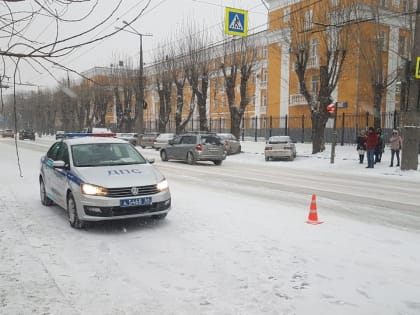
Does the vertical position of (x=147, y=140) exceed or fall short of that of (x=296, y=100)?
it falls short

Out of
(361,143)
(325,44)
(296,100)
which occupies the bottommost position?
(361,143)

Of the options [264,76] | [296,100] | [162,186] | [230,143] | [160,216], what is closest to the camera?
[162,186]

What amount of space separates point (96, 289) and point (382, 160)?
20.5m

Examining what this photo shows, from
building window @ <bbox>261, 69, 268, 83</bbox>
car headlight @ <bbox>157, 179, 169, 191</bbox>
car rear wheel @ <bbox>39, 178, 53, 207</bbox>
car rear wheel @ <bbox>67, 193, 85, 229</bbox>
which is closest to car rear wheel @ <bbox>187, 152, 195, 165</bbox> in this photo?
car rear wheel @ <bbox>39, 178, 53, 207</bbox>

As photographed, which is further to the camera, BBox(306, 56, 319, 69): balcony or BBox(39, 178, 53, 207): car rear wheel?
BBox(306, 56, 319, 69): balcony

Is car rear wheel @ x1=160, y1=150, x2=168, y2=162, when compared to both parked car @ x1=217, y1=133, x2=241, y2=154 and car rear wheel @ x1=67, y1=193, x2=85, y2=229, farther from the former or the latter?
car rear wheel @ x1=67, y1=193, x2=85, y2=229

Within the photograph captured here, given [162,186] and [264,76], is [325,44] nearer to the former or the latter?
[162,186]

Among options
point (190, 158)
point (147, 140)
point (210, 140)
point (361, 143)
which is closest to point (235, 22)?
point (210, 140)

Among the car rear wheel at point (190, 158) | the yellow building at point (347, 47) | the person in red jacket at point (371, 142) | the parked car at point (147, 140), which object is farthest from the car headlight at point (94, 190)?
the parked car at point (147, 140)

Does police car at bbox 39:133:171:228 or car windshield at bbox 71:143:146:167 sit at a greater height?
car windshield at bbox 71:143:146:167

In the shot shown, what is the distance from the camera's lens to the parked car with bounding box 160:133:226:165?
20.8 meters

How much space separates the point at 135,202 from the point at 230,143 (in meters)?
23.3

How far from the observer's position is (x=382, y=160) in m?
22.1

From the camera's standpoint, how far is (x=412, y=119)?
17.1 m
